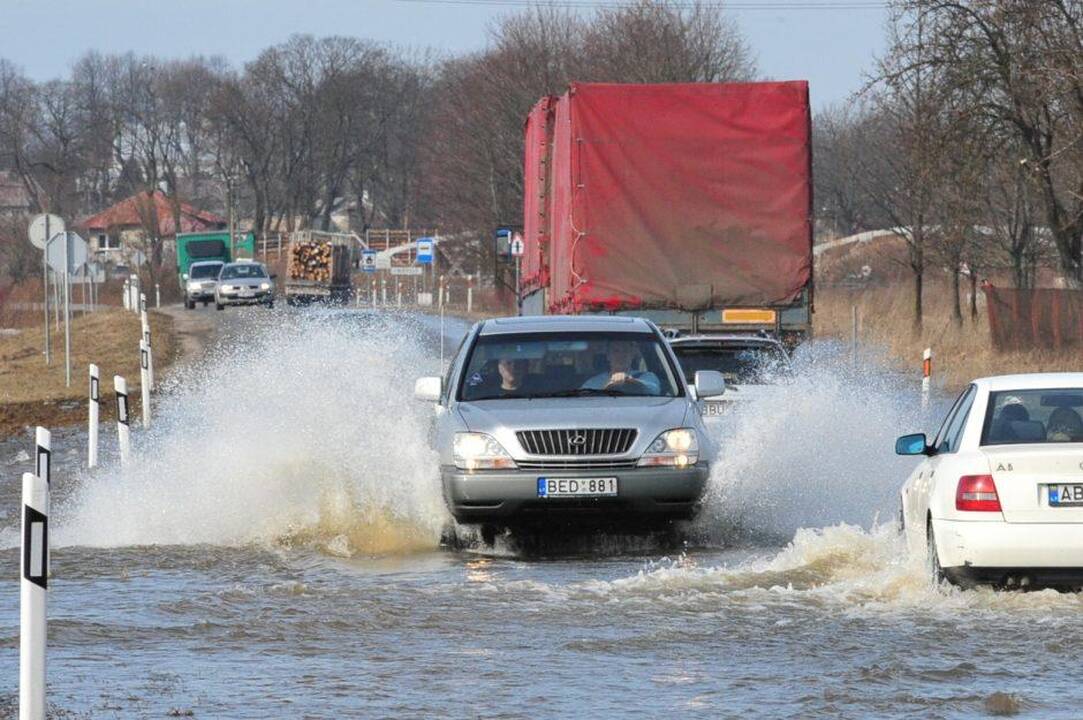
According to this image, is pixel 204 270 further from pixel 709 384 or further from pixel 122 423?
pixel 709 384

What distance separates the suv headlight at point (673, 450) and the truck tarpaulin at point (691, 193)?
7709 mm

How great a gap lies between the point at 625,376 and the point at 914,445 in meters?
3.11

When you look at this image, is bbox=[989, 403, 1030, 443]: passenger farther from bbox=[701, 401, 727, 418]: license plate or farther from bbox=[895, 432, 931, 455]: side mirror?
bbox=[701, 401, 727, 418]: license plate

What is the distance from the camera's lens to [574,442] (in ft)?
41.7

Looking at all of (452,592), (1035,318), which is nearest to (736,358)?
(452,592)

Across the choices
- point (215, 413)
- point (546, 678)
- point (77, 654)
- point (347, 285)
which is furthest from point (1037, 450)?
point (347, 285)

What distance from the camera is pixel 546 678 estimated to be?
324 inches

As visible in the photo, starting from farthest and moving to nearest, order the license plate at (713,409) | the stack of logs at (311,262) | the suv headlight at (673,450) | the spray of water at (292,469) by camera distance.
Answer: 1. the stack of logs at (311,262)
2. the license plate at (713,409)
3. the spray of water at (292,469)
4. the suv headlight at (673,450)

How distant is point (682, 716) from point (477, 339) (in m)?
6.95

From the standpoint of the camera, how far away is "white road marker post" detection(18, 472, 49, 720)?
647 centimetres

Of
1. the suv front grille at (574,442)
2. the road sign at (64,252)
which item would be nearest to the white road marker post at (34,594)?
the suv front grille at (574,442)

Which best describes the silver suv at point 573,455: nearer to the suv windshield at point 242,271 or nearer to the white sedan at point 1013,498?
the white sedan at point 1013,498

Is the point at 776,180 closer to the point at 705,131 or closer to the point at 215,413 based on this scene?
the point at 705,131

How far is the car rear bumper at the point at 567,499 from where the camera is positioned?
41.4 ft
